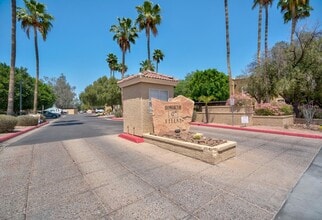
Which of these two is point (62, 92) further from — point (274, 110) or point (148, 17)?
point (274, 110)

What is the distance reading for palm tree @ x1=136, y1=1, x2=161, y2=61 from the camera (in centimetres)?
2398

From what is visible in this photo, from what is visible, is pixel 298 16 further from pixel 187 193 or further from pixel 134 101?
pixel 187 193

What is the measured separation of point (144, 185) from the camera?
163 inches

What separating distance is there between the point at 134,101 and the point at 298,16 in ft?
76.3

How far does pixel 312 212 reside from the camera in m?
3.12

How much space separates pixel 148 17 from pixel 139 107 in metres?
19.5

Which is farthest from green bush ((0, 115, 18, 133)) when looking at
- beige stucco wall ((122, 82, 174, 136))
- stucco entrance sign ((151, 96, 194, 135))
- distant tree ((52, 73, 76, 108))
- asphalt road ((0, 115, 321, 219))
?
distant tree ((52, 73, 76, 108))

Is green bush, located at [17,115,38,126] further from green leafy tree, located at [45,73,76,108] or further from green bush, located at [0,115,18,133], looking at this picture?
green leafy tree, located at [45,73,76,108]

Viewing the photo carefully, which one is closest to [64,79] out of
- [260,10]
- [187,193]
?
[260,10]

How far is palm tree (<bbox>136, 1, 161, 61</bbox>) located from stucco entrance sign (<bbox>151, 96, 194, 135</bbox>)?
61.5 feet

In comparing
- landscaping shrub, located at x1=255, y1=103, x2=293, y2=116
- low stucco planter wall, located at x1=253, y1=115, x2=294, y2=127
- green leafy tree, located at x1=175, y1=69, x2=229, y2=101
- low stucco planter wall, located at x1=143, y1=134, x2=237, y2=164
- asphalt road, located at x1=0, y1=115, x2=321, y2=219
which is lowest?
asphalt road, located at x1=0, y1=115, x2=321, y2=219

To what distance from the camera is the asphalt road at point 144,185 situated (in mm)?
3135

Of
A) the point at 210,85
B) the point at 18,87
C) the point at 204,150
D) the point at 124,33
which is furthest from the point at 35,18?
the point at 204,150

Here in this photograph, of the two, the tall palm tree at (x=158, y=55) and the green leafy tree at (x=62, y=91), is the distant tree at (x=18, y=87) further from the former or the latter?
the green leafy tree at (x=62, y=91)
